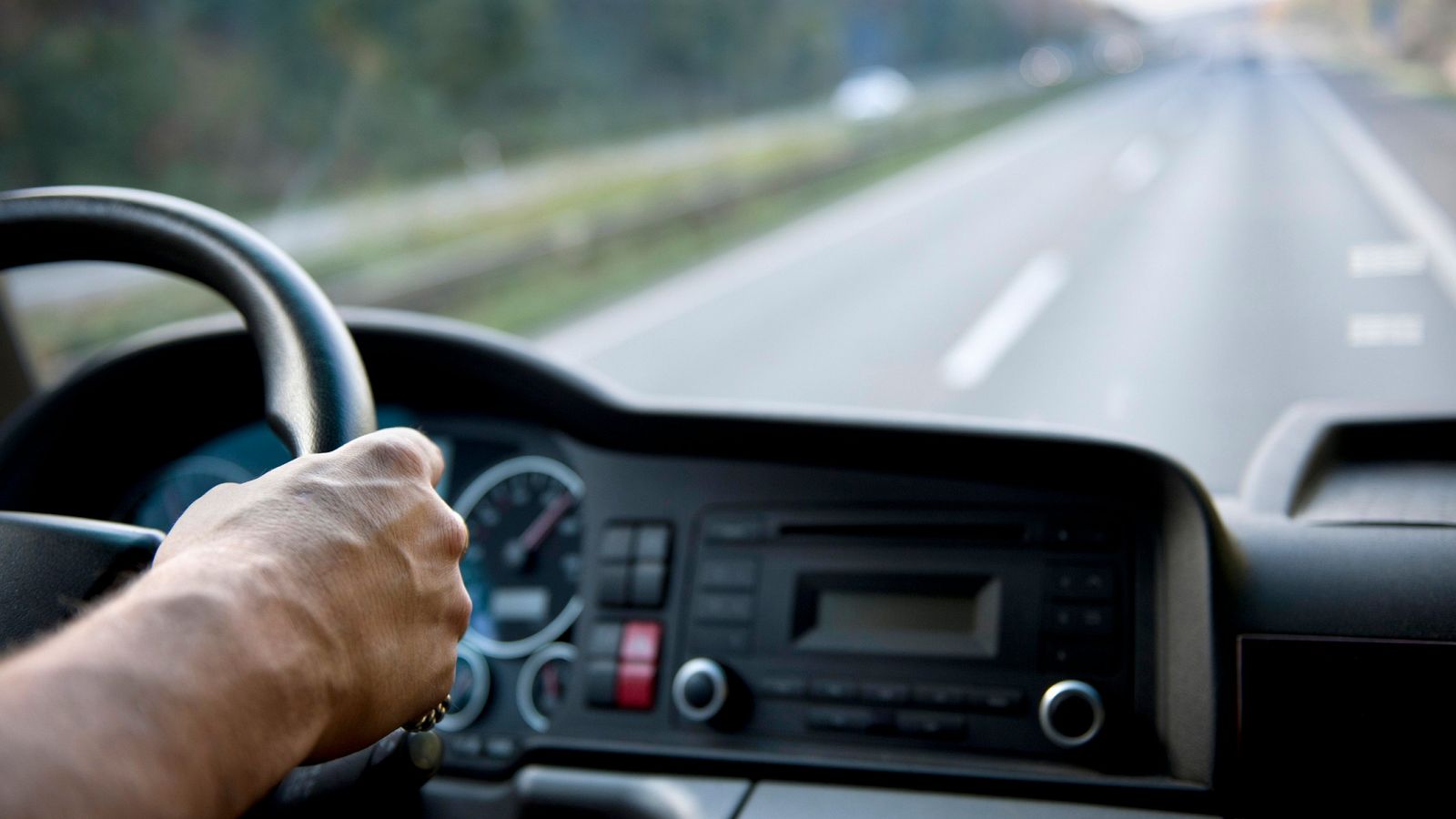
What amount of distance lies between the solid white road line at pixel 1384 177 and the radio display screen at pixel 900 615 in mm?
1209

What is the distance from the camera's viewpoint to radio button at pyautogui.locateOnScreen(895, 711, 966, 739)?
192 centimetres

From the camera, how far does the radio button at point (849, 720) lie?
1956 mm

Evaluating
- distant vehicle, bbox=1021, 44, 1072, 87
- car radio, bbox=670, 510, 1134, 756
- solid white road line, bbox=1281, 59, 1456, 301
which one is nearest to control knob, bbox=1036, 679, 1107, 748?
car radio, bbox=670, 510, 1134, 756

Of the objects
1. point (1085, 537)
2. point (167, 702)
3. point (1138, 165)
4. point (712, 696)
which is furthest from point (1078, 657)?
point (1138, 165)

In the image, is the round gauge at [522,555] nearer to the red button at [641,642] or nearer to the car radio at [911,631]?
the red button at [641,642]

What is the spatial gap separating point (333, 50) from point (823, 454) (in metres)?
14.7

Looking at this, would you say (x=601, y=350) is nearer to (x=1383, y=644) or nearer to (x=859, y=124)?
(x=1383, y=644)

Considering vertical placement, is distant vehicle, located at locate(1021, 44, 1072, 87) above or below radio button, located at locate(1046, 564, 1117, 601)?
above

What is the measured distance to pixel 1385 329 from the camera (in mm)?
2455

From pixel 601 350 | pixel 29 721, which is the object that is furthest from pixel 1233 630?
pixel 601 350

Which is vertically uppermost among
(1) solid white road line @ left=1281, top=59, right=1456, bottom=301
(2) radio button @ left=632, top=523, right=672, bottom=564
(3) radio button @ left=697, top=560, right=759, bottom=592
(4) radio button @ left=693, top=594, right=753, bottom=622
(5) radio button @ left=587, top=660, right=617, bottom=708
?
(1) solid white road line @ left=1281, top=59, right=1456, bottom=301

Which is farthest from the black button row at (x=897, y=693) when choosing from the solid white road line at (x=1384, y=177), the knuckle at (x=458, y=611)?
the solid white road line at (x=1384, y=177)

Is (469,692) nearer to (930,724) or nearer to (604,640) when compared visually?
(604,640)

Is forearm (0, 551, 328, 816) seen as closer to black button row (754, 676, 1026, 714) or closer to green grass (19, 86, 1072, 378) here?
black button row (754, 676, 1026, 714)
